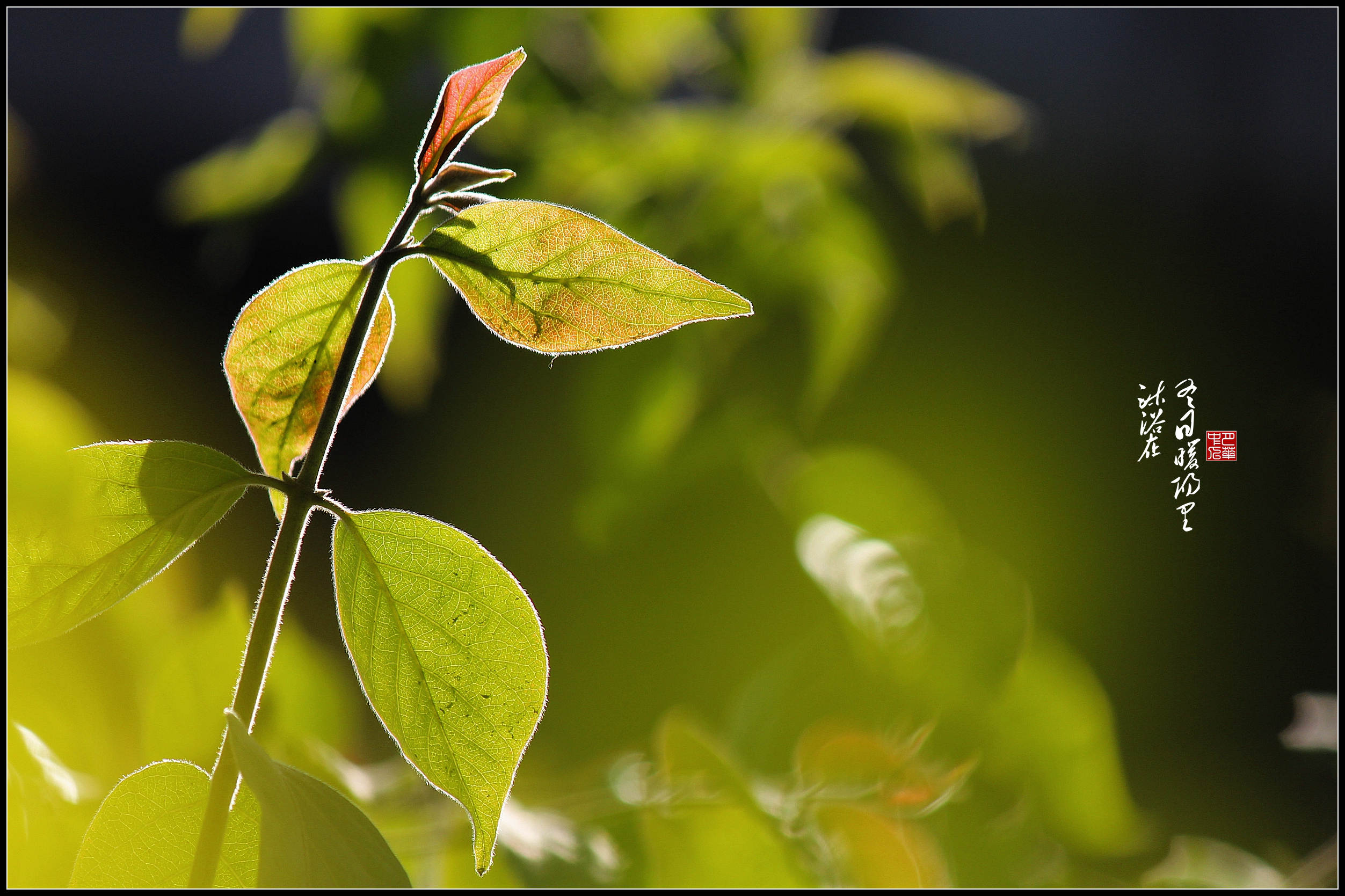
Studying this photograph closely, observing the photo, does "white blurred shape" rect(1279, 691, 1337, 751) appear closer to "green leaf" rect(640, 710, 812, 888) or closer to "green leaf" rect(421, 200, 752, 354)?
"green leaf" rect(640, 710, 812, 888)

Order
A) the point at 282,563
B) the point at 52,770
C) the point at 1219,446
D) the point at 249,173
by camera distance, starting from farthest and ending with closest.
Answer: the point at 249,173, the point at 1219,446, the point at 52,770, the point at 282,563

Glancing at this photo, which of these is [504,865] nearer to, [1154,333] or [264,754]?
[264,754]

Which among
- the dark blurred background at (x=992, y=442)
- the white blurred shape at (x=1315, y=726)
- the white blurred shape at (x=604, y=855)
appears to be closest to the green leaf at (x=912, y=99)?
the dark blurred background at (x=992, y=442)

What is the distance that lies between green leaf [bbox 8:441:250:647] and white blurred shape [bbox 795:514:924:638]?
0.33 metres

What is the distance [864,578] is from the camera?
45 cm

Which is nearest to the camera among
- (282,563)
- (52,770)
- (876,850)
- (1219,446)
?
(282,563)

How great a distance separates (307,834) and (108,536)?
0.05 meters

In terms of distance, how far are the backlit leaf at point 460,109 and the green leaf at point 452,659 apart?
0.18ft

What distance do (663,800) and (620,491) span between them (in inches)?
9.9

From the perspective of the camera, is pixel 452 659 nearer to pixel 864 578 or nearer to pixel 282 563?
pixel 282 563

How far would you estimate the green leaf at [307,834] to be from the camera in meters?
0.12

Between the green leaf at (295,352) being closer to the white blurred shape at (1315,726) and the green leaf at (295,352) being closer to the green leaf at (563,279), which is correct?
the green leaf at (563,279)

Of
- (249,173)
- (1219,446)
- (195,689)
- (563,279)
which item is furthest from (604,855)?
(249,173)

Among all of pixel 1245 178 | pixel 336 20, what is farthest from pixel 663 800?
pixel 1245 178
